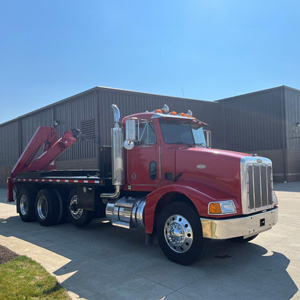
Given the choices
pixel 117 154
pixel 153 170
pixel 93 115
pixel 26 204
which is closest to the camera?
pixel 153 170

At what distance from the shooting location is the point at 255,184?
547cm

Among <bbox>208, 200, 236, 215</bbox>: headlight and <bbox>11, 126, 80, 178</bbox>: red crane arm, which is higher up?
<bbox>11, 126, 80, 178</bbox>: red crane arm

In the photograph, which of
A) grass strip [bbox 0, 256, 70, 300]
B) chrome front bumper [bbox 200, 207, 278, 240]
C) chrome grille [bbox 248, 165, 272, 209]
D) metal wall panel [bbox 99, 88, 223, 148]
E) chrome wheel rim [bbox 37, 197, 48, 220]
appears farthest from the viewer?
metal wall panel [bbox 99, 88, 223, 148]

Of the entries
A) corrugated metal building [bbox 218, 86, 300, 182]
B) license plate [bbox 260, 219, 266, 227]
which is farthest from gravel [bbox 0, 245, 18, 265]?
corrugated metal building [bbox 218, 86, 300, 182]

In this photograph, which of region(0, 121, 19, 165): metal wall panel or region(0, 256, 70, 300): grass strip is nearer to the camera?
region(0, 256, 70, 300): grass strip

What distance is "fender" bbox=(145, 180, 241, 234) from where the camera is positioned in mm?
5064

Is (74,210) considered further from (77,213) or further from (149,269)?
(149,269)

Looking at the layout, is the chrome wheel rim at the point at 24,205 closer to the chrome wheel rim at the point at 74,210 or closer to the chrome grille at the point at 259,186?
the chrome wheel rim at the point at 74,210

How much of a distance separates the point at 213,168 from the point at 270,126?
21.1 m

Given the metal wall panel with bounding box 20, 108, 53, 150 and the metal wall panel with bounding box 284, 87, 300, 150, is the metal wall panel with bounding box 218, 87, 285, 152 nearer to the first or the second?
the metal wall panel with bounding box 284, 87, 300, 150

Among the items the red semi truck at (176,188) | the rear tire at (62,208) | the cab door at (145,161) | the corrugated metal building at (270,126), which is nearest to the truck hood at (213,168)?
the red semi truck at (176,188)

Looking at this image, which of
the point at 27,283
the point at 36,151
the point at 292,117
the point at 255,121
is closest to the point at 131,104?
the point at 36,151

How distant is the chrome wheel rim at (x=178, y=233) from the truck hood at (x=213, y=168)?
0.70m

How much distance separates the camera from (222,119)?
27.4m
